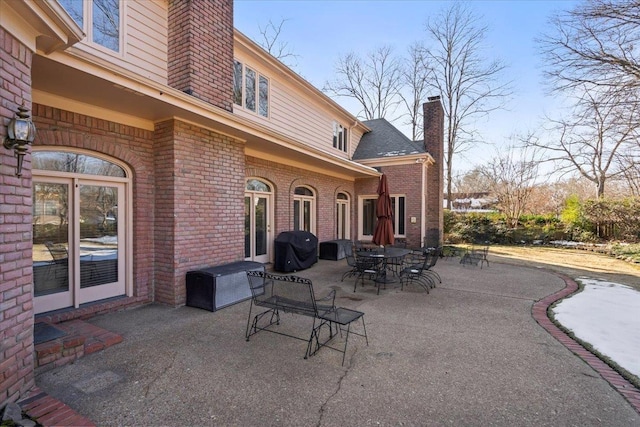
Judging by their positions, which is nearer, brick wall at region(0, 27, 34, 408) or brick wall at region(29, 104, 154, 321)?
brick wall at region(0, 27, 34, 408)

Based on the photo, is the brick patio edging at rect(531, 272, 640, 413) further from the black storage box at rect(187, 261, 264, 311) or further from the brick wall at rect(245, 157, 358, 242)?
the brick wall at rect(245, 157, 358, 242)

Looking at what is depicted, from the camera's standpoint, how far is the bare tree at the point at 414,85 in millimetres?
23172

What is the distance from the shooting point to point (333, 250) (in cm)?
1069

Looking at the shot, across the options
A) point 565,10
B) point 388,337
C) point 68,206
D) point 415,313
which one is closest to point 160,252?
point 68,206

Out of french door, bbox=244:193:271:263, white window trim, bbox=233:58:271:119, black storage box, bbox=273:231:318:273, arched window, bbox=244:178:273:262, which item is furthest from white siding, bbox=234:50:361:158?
black storage box, bbox=273:231:318:273

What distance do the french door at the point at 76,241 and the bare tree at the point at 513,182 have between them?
19.8m

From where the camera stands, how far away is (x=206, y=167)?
19.0 feet

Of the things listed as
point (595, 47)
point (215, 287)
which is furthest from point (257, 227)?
point (595, 47)

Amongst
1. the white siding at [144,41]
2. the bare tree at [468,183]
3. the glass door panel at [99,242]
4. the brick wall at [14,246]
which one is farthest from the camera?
the bare tree at [468,183]

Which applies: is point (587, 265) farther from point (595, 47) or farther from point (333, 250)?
point (333, 250)

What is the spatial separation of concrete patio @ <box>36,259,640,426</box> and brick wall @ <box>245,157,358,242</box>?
4.35 metres

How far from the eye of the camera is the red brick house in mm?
2605

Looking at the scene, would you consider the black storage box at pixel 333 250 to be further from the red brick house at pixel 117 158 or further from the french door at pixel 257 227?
the red brick house at pixel 117 158

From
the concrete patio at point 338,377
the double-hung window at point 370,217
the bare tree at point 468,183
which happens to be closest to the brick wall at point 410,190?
the double-hung window at point 370,217
